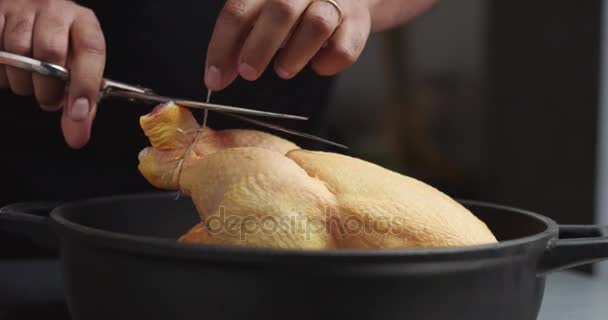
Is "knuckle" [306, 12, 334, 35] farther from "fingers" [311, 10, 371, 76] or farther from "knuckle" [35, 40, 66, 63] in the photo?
"knuckle" [35, 40, 66, 63]

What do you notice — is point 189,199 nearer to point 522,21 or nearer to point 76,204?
point 76,204

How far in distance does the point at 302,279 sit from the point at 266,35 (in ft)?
0.85

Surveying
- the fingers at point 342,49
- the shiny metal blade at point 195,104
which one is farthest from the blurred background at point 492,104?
the shiny metal blade at point 195,104

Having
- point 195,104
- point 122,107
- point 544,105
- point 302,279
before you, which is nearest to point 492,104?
point 544,105

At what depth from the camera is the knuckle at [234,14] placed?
1.87 ft

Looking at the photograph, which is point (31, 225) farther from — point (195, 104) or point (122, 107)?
point (122, 107)

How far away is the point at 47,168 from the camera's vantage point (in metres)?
0.92

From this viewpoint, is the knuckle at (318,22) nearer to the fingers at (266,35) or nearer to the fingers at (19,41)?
the fingers at (266,35)

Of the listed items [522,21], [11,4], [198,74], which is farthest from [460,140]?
[11,4]

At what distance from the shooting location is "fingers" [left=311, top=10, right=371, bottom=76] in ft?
2.03

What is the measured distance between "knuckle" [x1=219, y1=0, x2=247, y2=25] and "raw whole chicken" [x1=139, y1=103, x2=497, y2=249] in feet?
0.35

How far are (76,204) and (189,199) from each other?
10cm

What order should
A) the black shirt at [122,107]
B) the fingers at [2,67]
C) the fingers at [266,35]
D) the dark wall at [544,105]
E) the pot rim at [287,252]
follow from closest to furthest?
the pot rim at [287,252], the fingers at [266,35], the fingers at [2,67], the black shirt at [122,107], the dark wall at [544,105]

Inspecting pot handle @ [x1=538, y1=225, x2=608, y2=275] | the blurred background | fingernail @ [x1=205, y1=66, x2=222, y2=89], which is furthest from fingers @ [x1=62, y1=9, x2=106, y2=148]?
the blurred background
